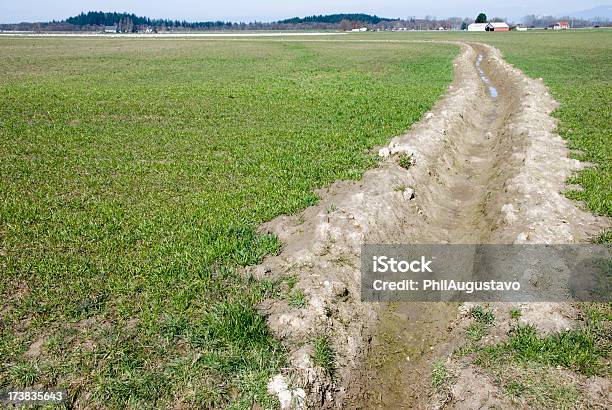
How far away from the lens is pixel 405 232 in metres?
10.1

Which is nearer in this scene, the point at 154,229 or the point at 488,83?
the point at 154,229

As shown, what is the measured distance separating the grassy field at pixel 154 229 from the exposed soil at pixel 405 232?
540 millimetres

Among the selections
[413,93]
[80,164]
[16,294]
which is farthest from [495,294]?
[413,93]

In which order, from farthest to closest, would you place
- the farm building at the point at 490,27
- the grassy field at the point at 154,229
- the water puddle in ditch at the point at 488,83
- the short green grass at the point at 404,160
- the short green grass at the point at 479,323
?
the farm building at the point at 490,27 < the water puddle in ditch at the point at 488,83 < the short green grass at the point at 404,160 < the short green grass at the point at 479,323 < the grassy field at the point at 154,229

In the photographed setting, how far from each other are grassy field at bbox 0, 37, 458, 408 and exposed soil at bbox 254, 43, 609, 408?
54 centimetres

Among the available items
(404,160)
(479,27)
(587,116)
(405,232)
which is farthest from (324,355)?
(479,27)

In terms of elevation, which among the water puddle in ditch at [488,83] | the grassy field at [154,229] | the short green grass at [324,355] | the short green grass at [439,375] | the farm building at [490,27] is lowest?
the short green grass at [439,375]

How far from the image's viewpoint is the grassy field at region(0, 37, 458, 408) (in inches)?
227

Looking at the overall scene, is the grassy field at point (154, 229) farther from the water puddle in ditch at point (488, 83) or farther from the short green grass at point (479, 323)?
the water puddle in ditch at point (488, 83)

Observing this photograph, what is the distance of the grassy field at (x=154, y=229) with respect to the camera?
5777 mm

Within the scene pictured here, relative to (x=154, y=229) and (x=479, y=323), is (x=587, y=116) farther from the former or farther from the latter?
(x=154, y=229)

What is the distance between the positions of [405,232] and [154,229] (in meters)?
5.48

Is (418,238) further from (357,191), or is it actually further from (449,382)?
(449,382)

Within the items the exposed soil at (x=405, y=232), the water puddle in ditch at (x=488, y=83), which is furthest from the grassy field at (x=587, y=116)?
the water puddle in ditch at (x=488, y=83)
